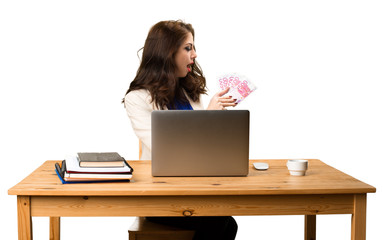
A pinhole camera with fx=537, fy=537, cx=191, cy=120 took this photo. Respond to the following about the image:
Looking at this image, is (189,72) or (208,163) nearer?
(208,163)

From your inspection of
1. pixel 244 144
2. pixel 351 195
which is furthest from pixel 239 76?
pixel 351 195

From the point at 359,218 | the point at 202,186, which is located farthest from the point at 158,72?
the point at 359,218

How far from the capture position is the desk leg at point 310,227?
12.1 feet

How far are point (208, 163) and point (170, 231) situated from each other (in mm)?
548

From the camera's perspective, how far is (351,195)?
8.70 ft

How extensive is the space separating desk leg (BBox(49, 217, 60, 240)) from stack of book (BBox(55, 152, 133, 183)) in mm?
1000

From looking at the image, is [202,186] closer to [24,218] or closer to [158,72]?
Answer: [24,218]

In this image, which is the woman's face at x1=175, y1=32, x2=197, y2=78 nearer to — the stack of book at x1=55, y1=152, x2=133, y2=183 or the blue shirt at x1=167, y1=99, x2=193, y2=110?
the blue shirt at x1=167, y1=99, x2=193, y2=110

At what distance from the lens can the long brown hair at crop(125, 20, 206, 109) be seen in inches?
146

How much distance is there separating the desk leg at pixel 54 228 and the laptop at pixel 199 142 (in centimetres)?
121

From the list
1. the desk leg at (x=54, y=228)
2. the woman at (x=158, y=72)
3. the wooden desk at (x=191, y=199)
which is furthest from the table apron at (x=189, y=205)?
the desk leg at (x=54, y=228)

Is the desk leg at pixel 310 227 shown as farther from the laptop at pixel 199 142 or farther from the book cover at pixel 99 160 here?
the book cover at pixel 99 160

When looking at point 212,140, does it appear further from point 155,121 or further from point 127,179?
point 127,179

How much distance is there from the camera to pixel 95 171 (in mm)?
2707
